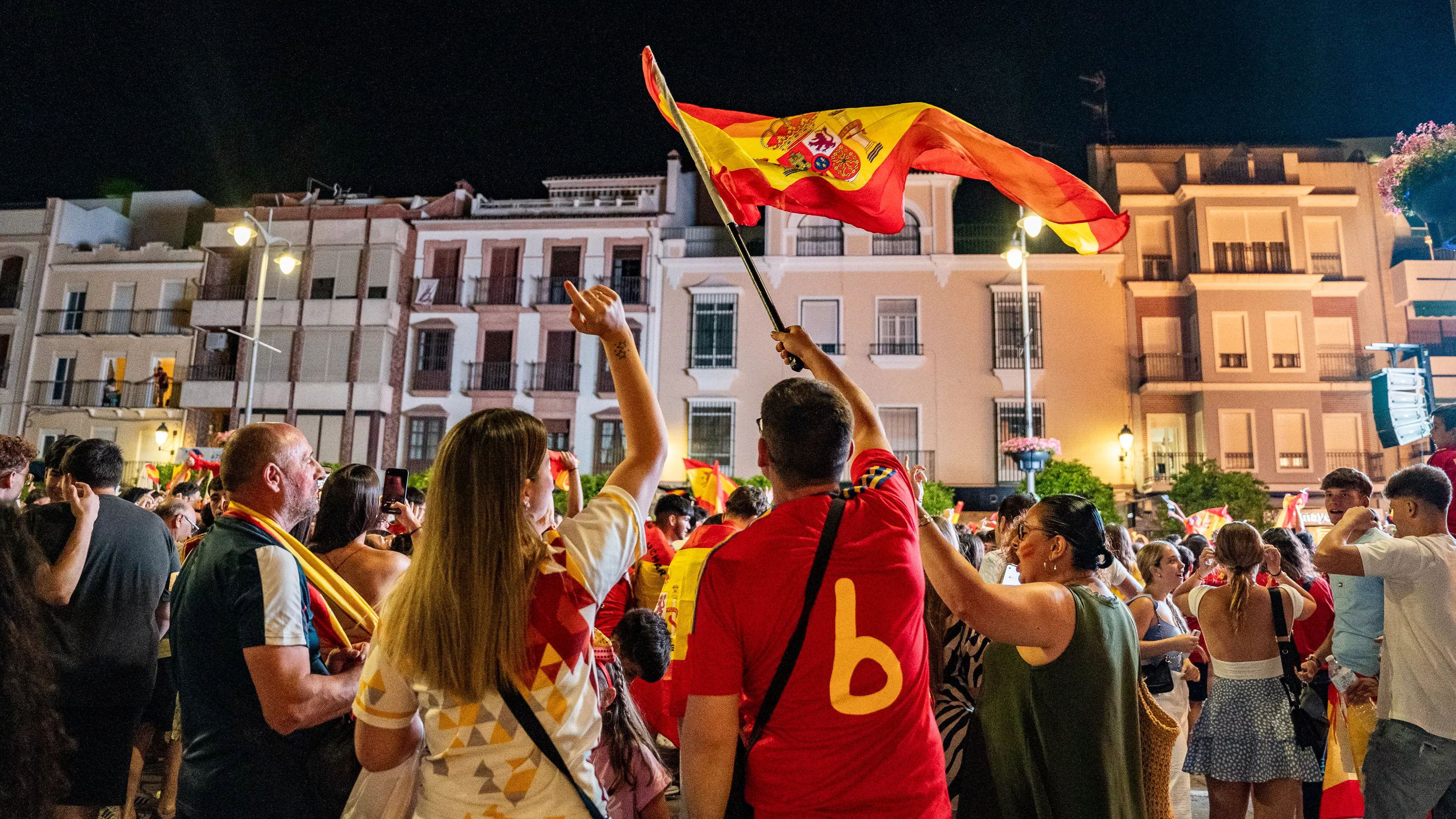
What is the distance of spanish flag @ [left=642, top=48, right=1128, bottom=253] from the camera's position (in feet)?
14.6

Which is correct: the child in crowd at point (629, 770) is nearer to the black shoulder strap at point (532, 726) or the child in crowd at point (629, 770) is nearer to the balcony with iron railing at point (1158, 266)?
the black shoulder strap at point (532, 726)

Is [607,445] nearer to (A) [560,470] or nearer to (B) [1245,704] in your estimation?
(A) [560,470]

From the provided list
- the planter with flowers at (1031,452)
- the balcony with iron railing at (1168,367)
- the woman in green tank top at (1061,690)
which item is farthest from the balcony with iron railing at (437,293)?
the woman in green tank top at (1061,690)

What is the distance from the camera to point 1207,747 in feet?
15.5

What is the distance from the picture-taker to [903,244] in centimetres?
2777

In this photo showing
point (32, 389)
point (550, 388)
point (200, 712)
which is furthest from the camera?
point (32, 389)

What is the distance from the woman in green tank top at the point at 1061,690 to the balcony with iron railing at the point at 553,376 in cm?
2536

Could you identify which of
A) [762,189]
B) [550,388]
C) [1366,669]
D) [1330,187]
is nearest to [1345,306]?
[1330,187]

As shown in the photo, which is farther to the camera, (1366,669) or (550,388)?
(550,388)

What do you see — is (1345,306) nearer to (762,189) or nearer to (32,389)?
(762,189)

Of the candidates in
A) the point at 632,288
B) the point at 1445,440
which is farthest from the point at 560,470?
the point at 632,288

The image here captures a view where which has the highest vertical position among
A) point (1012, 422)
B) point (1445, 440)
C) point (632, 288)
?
point (632, 288)

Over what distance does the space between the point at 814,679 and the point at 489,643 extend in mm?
795

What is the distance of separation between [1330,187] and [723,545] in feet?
104
